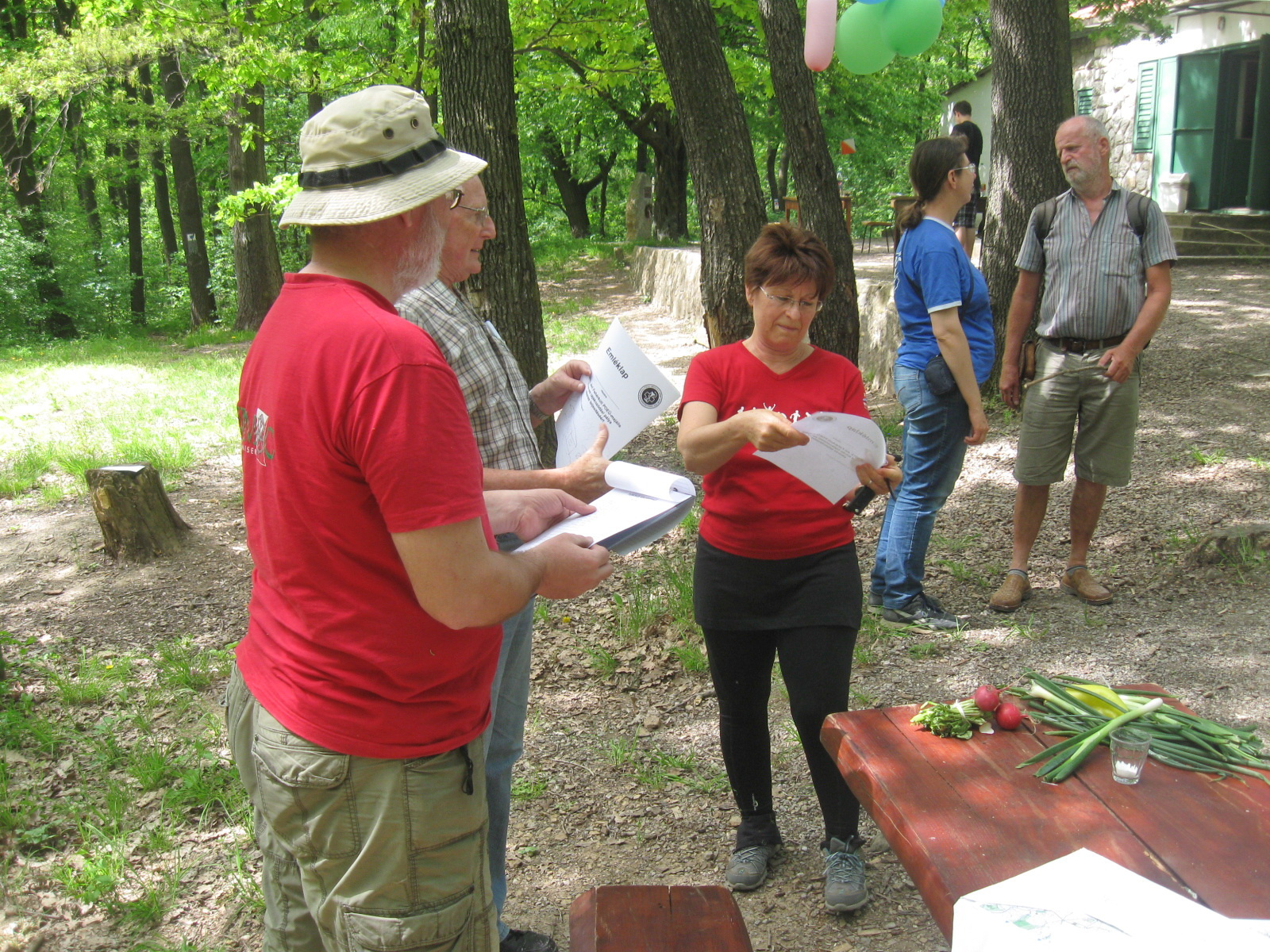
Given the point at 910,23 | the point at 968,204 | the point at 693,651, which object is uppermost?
the point at 910,23

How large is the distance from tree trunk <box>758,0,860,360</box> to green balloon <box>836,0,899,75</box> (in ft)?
1.19

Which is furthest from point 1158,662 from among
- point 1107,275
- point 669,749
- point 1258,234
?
point 1258,234

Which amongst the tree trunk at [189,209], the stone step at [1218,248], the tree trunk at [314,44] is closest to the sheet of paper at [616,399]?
the tree trunk at [314,44]

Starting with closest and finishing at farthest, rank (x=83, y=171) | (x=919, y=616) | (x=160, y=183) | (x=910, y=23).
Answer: (x=919, y=616), (x=910, y=23), (x=83, y=171), (x=160, y=183)

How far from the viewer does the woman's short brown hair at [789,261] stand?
267 centimetres

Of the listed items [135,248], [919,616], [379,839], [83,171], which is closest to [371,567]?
[379,839]

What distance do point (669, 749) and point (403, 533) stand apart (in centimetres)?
269

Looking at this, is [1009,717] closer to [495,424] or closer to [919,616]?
[495,424]

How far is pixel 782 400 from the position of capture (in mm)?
2750

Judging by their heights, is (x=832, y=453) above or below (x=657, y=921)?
above

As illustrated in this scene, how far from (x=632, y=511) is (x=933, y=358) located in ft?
8.85

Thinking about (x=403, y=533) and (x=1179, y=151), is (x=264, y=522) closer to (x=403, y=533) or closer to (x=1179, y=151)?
(x=403, y=533)

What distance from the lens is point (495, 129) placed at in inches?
199

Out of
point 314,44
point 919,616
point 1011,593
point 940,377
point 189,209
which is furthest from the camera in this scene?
point 189,209
